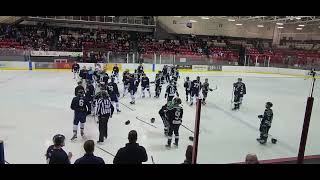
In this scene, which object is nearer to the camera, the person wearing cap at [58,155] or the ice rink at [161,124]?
the person wearing cap at [58,155]

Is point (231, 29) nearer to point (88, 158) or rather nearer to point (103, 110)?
point (103, 110)

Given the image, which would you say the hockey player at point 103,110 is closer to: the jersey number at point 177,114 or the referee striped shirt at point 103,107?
the referee striped shirt at point 103,107

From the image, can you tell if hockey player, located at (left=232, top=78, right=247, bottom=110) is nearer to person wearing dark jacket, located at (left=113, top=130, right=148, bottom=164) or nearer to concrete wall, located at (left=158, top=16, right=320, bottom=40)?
person wearing dark jacket, located at (left=113, top=130, right=148, bottom=164)

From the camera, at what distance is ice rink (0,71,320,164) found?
599 cm

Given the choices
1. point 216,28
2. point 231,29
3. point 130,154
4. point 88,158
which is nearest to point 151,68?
point 216,28

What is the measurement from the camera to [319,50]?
2589 cm

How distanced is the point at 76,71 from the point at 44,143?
27.3ft

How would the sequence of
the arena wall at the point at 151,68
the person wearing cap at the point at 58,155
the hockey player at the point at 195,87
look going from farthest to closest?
the arena wall at the point at 151,68 → the hockey player at the point at 195,87 → the person wearing cap at the point at 58,155

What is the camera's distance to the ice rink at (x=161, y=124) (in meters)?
5.99

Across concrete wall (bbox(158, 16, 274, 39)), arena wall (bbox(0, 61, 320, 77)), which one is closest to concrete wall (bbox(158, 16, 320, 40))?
concrete wall (bbox(158, 16, 274, 39))

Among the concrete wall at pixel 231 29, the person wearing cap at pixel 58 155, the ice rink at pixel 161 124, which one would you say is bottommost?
the ice rink at pixel 161 124

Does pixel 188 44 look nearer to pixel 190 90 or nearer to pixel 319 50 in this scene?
pixel 319 50

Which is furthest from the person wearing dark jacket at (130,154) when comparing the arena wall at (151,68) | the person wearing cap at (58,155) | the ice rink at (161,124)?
the arena wall at (151,68)
